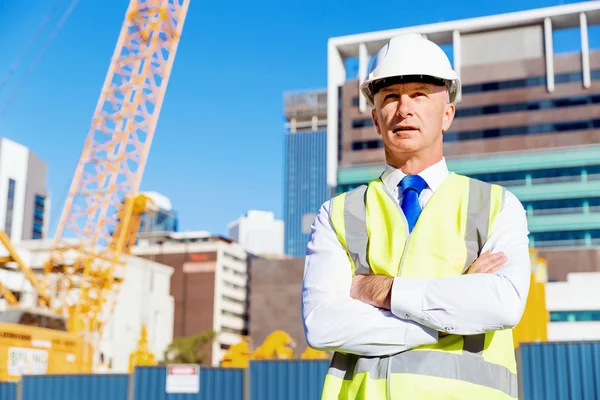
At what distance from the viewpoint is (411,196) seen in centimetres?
200

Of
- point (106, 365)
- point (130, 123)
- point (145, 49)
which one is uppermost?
point (145, 49)

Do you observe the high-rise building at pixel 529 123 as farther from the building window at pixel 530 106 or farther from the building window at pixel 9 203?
the building window at pixel 9 203

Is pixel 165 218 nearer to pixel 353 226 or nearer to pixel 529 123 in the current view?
pixel 529 123

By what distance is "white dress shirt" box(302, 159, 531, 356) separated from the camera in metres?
1.80

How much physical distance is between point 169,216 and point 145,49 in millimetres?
142862

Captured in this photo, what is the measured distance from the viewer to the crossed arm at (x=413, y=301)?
5.90 feet

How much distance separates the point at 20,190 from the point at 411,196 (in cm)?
11446

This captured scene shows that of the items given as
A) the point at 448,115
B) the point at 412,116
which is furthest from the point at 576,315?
the point at 412,116

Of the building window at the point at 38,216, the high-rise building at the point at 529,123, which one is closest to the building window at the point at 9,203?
the building window at the point at 38,216

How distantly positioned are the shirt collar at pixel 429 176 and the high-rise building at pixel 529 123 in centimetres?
5799

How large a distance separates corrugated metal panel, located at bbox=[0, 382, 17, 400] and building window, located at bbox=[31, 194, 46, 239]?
102219 mm

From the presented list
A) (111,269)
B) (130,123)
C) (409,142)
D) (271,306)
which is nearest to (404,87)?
(409,142)

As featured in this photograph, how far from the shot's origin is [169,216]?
599 ft

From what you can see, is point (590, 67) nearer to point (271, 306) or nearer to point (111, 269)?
point (271, 306)
